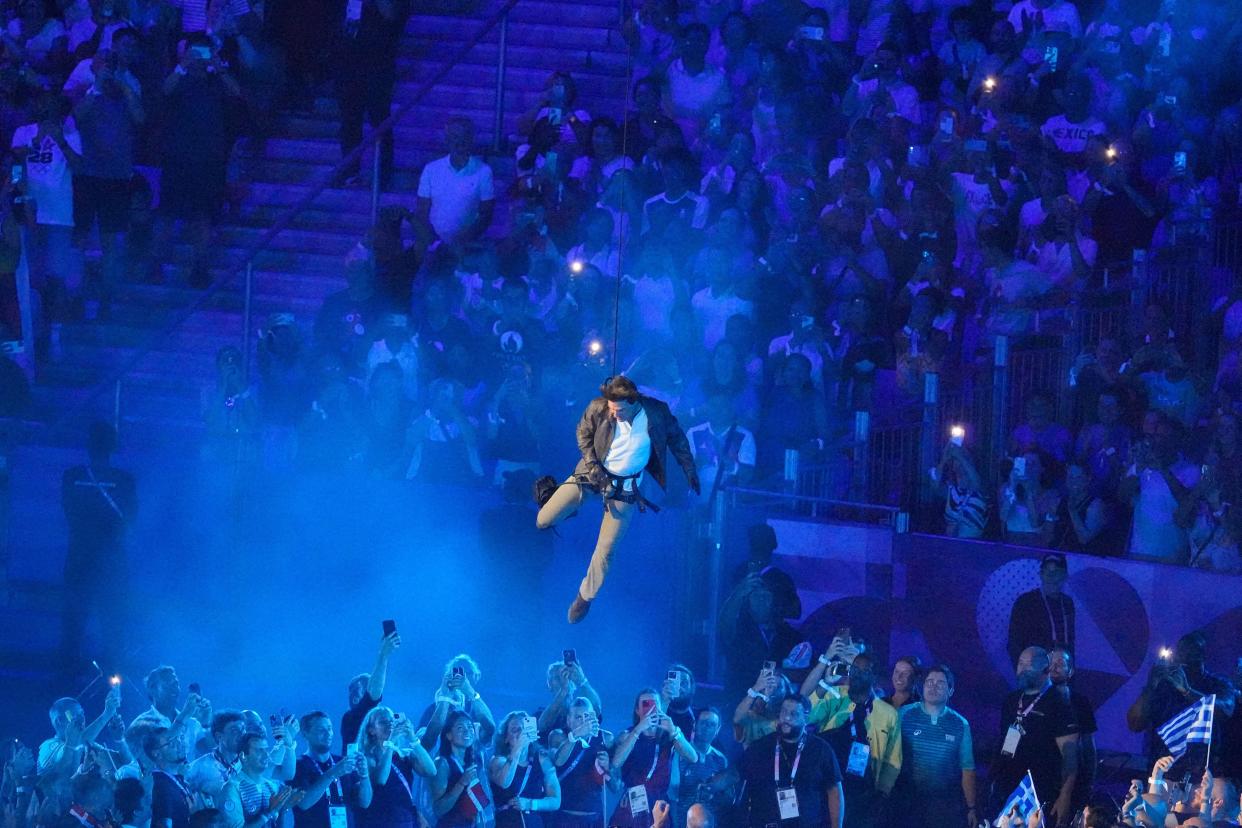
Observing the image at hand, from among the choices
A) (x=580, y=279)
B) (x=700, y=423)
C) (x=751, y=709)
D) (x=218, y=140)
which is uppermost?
(x=218, y=140)

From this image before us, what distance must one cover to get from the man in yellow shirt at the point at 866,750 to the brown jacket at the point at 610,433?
2900 mm

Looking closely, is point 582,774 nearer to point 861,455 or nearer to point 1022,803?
point 1022,803

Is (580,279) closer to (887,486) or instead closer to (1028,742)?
(887,486)

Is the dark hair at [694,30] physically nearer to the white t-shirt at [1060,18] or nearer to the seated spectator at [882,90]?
the seated spectator at [882,90]

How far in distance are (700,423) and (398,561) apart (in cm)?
233

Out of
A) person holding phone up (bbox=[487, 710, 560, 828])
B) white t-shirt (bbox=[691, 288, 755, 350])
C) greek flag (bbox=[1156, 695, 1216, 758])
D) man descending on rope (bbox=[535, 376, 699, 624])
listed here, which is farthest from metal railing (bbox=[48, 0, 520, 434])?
greek flag (bbox=[1156, 695, 1216, 758])

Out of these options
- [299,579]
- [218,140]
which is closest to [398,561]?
[299,579]

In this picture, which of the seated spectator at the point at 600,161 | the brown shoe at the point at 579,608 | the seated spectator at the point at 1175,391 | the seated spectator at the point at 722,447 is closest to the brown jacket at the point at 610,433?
the brown shoe at the point at 579,608

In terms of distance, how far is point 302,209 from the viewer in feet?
53.7

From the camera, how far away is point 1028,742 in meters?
12.0

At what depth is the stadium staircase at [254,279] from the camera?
46.3 feet

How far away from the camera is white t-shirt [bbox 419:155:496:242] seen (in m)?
15.4

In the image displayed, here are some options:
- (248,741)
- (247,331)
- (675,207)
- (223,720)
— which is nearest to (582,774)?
(248,741)

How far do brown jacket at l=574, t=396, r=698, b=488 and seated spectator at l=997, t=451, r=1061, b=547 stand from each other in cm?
333
